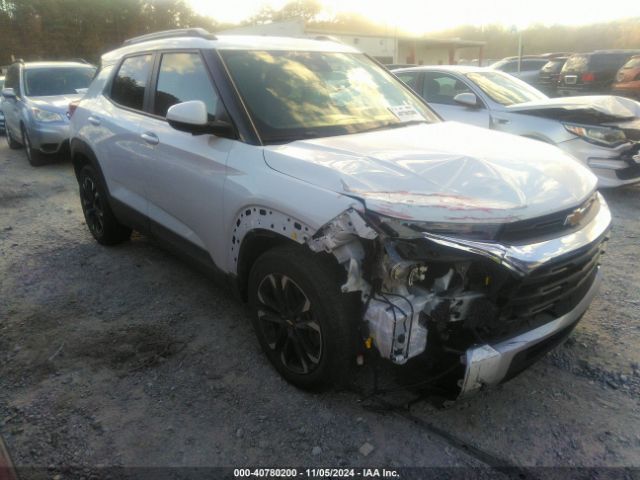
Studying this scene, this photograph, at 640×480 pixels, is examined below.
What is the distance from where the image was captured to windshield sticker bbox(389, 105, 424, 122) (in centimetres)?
356

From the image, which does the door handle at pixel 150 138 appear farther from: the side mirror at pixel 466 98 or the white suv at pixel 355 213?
the side mirror at pixel 466 98

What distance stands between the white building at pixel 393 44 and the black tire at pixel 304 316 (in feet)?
80.3

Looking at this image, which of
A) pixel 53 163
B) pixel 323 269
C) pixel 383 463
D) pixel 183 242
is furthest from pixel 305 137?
pixel 53 163

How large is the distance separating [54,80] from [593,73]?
13.1 metres

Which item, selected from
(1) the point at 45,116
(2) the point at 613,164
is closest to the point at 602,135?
(2) the point at 613,164

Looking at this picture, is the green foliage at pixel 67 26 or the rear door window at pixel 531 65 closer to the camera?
the rear door window at pixel 531 65

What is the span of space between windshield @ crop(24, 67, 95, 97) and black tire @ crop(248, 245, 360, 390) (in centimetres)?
848

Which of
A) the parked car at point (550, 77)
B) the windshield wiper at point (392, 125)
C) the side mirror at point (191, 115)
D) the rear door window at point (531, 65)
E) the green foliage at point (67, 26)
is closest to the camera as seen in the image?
the side mirror at point (191, 115)

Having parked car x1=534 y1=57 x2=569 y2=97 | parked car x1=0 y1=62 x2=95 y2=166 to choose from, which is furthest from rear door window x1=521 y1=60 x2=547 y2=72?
parked car x1=0 y1=62 x2=95 y2=166

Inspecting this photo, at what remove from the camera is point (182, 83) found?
3.54m

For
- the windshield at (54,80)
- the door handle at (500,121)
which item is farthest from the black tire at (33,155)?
the door handle at (500,121)

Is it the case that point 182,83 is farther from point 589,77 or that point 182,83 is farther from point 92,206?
A: point 589,77

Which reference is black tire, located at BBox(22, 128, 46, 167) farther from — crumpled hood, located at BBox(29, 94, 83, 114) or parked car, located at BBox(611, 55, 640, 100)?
parked car, located at BBox(611, 55, 640, 100)

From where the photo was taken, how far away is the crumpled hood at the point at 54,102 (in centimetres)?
903
